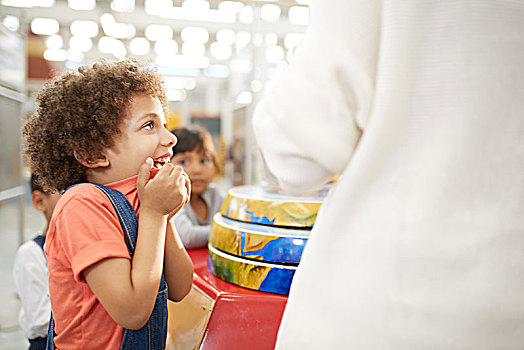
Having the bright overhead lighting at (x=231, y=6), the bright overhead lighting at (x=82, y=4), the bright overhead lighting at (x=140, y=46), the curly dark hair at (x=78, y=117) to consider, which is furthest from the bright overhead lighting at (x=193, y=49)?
the curly dark hair at (x=78, y=117)

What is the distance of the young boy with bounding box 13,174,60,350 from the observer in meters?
1.60

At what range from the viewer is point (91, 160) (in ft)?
2.96

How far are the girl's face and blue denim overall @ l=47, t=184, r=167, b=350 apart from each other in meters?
1.27

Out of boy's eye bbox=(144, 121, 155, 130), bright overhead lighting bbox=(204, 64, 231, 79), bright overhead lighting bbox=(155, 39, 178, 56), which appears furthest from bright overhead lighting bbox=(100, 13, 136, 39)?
boy's eye bbox=(144, 121, 155, 130)

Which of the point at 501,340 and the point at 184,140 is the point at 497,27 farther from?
the point at 184,140

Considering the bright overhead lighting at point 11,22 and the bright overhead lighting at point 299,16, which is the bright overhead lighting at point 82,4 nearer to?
the bright overhead lighting at point 299,16

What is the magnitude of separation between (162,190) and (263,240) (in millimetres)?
385

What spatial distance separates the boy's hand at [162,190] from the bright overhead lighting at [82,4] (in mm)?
5325

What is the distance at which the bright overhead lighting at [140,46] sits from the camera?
8.38 m

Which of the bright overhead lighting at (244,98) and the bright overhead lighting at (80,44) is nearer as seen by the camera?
the bright overhead lighting at (244,98)

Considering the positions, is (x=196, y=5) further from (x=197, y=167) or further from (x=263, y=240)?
(x=263, y=240)

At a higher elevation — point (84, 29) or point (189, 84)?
point (84, 29)

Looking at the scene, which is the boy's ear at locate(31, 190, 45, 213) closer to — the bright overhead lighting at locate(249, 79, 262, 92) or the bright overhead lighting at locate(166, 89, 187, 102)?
the bright overhead lighting at locate(249, 79, 262, 92)

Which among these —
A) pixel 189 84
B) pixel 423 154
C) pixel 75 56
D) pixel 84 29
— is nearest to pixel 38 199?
pixel 423 154
